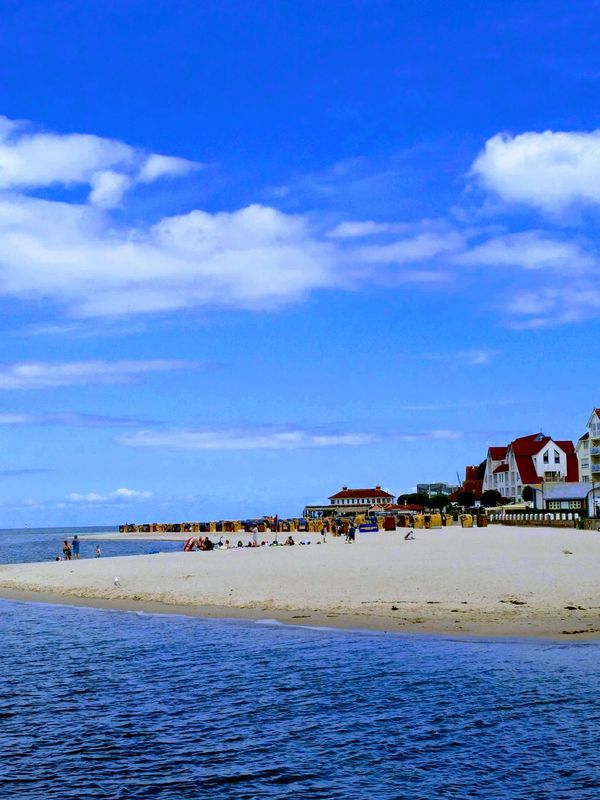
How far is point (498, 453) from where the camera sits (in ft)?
511

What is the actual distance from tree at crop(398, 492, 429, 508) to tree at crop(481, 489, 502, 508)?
13.2 metres

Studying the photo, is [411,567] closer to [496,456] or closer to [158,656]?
[158,656]

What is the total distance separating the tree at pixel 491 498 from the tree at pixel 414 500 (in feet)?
43.2

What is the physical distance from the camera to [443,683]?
1855 centimetres

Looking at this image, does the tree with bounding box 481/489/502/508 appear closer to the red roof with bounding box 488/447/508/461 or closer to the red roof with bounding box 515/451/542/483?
the red roof with bounding box 515/451/542/483

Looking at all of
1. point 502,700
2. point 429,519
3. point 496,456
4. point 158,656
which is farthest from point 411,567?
point 496,456

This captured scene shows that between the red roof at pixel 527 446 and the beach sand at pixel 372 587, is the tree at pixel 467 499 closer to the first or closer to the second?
the red roof at pixel 527 446

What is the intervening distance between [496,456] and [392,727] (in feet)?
476

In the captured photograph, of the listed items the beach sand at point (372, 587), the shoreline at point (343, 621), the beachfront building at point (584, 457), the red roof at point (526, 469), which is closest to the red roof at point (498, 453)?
the red roof at point (526, 469)

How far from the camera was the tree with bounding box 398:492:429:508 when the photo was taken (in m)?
161

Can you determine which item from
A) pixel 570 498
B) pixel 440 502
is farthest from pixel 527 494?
pixel 570 498

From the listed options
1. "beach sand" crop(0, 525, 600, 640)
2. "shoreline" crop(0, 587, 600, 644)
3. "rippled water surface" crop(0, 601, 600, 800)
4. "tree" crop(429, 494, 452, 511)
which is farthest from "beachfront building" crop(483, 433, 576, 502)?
"rippled water surface" crop(0, 601, 600, 800)

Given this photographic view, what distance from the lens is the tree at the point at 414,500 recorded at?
161 meters

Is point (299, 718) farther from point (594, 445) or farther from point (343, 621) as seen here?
point (594, 445)
